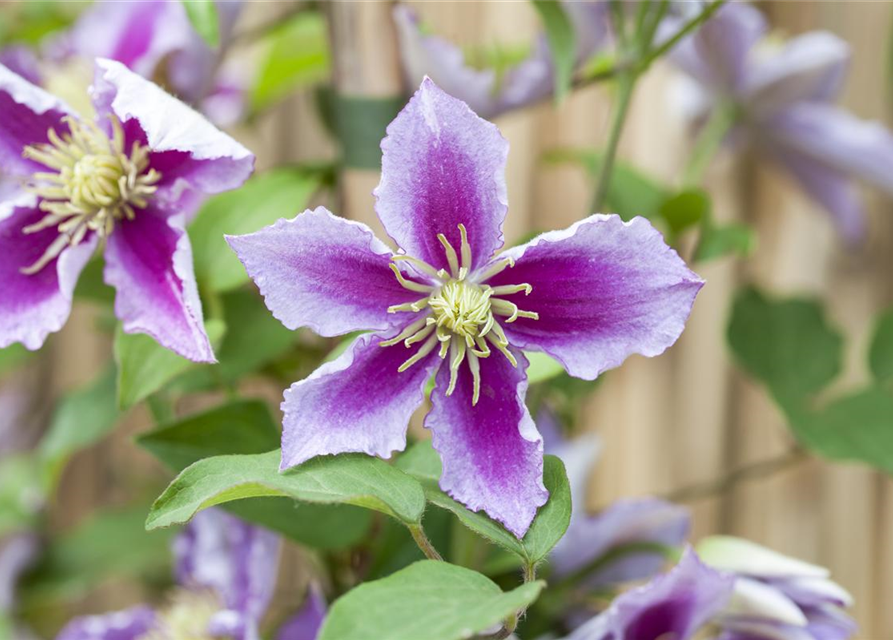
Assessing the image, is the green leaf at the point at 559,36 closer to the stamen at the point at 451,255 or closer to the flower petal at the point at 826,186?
the stamen at the point at 451,255

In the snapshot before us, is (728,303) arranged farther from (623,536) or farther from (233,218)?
(233,218)

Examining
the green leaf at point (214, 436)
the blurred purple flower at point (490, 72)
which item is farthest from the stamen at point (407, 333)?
the blurred purple flower at point (490, 72)

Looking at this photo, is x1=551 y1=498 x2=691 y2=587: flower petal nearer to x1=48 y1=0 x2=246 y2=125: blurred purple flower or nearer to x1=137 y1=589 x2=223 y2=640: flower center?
x1=137 y1=589 x2=223 y2=640: flower center

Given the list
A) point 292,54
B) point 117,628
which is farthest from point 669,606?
point 292,54

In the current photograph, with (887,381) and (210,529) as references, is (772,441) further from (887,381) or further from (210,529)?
(210,529)

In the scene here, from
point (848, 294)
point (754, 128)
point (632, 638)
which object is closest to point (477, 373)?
point (632, 638)

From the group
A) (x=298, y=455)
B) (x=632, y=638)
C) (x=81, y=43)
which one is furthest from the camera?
(x=81, y=43)
